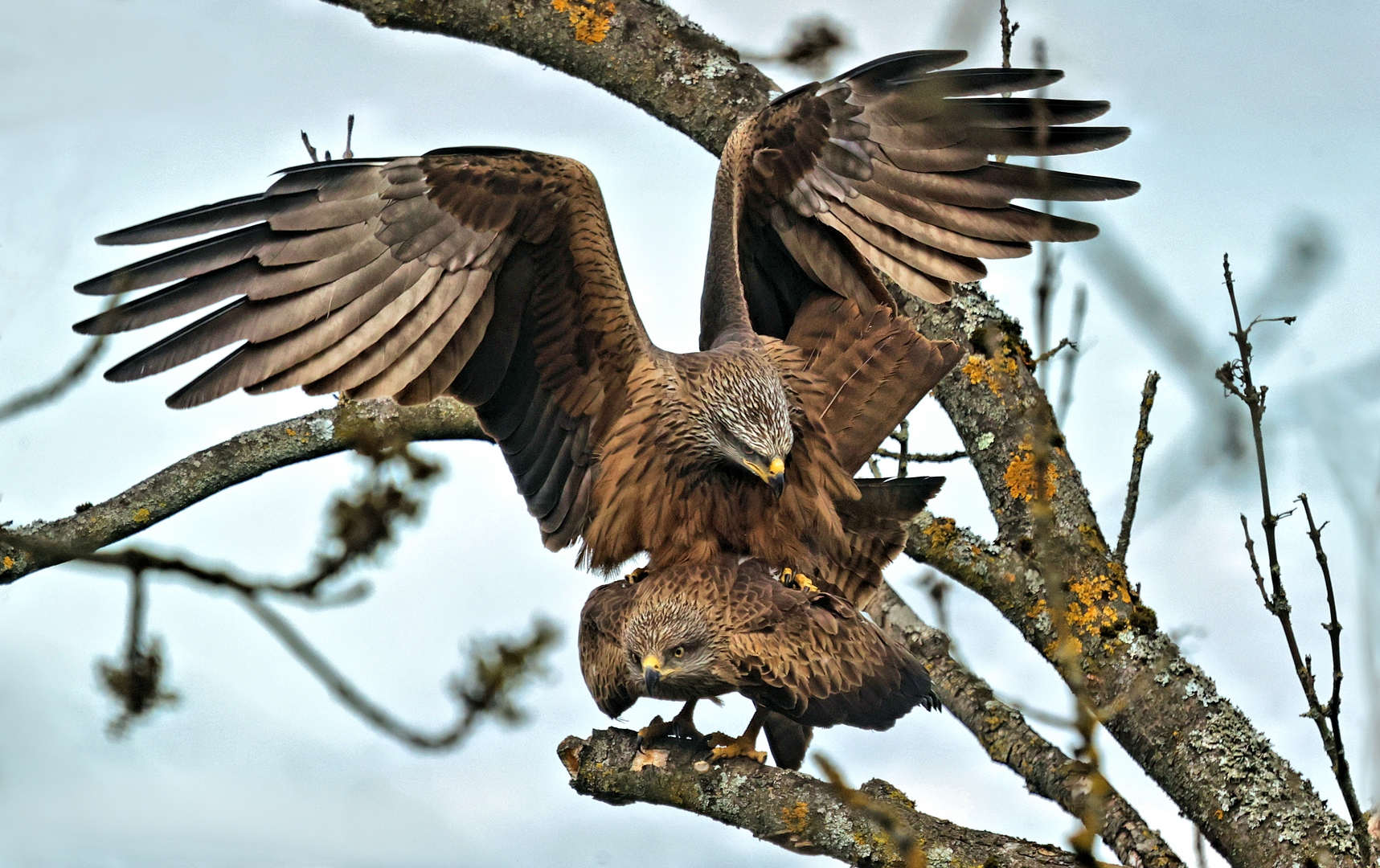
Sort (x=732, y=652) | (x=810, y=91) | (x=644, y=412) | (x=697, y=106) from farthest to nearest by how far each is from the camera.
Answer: (x=697, y=106), (x=810, y=91), (x=644, y=412), (x=732, y=652)

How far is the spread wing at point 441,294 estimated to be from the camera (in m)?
3.44

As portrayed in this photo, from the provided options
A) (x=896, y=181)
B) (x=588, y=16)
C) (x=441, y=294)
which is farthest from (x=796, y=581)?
(x=588, y=16)

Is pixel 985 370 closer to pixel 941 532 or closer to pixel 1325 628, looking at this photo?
pixel 941 532

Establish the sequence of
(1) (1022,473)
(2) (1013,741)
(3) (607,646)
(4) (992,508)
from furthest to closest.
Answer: (4) (992,508) → (1) (1022,473) → (2) (1013,741) → (3) (607,646)

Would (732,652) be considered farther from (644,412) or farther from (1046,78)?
(1046,78)

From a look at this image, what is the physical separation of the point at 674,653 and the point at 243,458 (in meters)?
2.61

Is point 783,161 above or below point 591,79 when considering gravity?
below

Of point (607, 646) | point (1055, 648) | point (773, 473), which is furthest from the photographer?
point (1055, 648)

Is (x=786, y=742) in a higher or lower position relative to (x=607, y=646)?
lower

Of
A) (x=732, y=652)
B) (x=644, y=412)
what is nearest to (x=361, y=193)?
(x=644, y=412)

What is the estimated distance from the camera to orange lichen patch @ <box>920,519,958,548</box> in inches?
183

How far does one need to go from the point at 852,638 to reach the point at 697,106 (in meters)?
2.58

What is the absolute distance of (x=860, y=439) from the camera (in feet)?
12.7

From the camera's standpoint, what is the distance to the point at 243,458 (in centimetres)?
511
